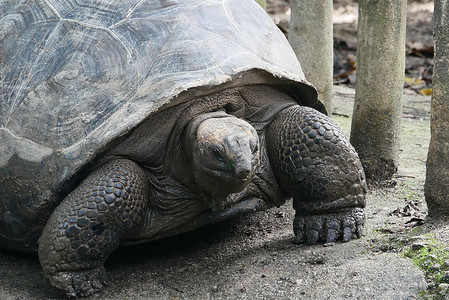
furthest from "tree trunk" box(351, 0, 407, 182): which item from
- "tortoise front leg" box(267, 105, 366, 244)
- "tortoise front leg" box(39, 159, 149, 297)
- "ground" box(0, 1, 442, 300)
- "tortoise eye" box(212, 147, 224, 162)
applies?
"tortoise front leg" box(39, 159, 149, 297)

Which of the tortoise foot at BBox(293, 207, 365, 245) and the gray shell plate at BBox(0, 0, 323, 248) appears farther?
the tortoise foot at BBox(293, 207, 365, 245)

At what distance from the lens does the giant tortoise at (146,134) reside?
3.49 meters

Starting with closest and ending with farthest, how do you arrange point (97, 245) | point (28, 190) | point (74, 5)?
point (97, 245)
point (28, 190)
point (74, 5)

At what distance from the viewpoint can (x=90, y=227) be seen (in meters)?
3.45

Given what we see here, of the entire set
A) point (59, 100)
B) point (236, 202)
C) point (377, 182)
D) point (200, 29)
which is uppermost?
point (200, 29)

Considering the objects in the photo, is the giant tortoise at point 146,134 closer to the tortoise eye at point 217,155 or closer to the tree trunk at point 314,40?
the tortoise eye at point 217,155

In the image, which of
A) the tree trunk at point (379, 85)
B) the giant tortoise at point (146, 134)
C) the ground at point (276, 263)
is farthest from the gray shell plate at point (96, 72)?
the tree trunk at point (379, 85)

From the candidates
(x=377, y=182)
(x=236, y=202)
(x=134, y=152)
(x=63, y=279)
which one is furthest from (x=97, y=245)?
(x=377, y=182)

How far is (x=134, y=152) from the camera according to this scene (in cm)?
368

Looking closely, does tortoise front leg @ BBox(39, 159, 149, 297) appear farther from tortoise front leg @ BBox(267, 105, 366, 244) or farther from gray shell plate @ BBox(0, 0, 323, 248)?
tortoise front leg @ BBox(267, 105, 366, 244)

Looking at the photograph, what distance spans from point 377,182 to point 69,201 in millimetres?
2121

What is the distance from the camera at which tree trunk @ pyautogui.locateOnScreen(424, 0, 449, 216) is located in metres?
3.49

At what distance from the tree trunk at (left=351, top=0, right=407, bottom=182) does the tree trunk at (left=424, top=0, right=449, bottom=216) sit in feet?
3.06

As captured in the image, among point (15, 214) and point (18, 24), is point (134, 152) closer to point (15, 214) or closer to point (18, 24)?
point (15, 214)
